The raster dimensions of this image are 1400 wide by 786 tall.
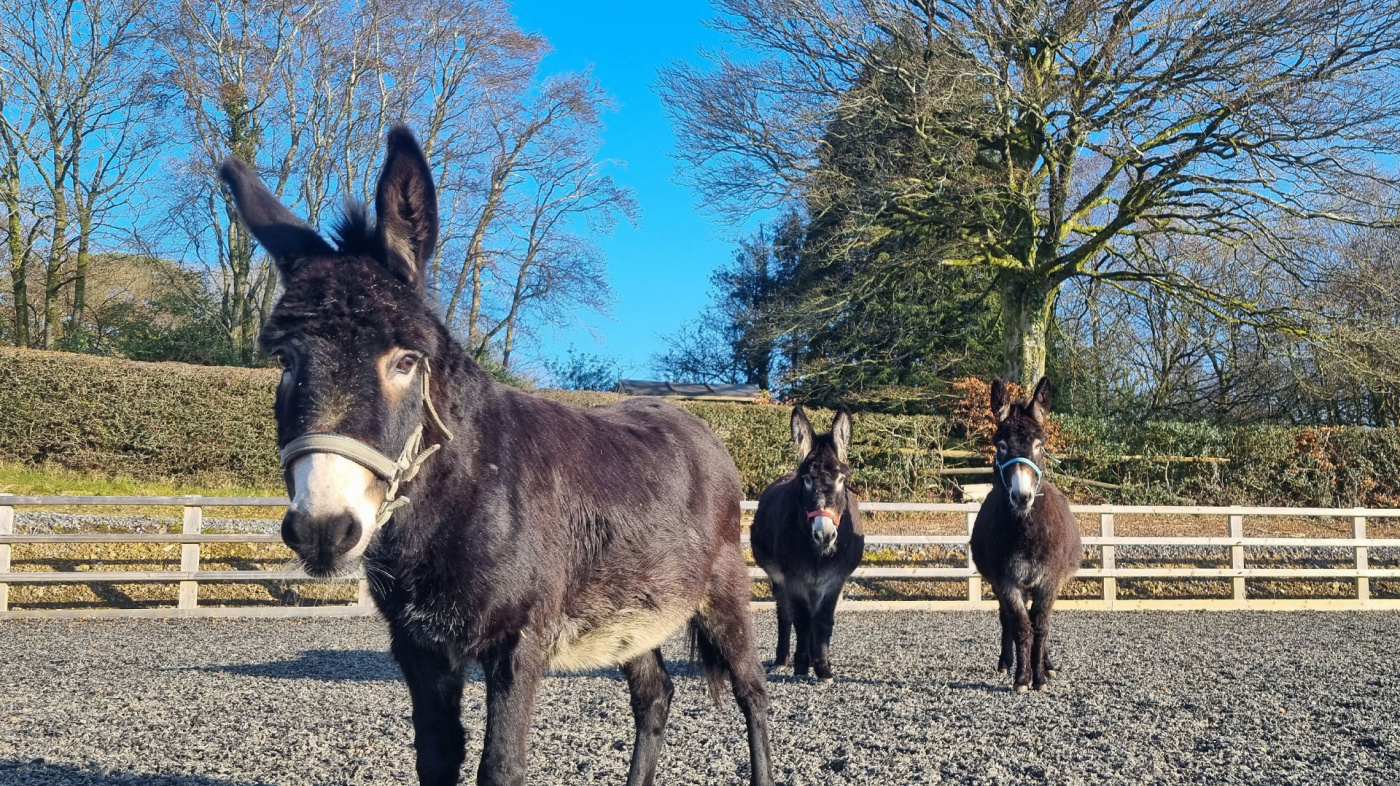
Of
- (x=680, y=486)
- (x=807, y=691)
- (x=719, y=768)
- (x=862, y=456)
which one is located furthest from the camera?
(x=862, y=456)

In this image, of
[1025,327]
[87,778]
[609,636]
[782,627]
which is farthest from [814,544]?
[1025,327]

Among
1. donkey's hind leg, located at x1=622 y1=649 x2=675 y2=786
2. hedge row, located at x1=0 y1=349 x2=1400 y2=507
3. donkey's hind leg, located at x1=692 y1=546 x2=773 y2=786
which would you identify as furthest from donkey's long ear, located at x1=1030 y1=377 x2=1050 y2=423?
hedge row, located at x1=0 y1=349 x2=1400 y2=507

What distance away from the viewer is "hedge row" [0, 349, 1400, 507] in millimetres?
15219

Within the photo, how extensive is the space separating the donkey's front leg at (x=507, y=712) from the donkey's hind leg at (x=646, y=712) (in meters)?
1.32

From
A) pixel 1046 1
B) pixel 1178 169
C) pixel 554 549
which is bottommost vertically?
pixel 554 549

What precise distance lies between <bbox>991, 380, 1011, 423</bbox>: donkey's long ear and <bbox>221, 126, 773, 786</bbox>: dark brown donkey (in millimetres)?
4725

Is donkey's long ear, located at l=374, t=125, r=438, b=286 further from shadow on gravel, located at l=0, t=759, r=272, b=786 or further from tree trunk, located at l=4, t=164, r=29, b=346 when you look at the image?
tree trunk, located at l=4, t=164, r=29, b=346

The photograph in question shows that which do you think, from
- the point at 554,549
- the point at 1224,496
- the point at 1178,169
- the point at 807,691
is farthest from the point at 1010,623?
the point at 1224,496

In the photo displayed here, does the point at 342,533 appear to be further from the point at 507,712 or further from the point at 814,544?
the point at 814,544

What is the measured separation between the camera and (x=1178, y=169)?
1784 cm

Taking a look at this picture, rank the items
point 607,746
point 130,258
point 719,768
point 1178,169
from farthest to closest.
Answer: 1. point 130,258
2. point 1178,169
3. point 607,746
4. point 719,768

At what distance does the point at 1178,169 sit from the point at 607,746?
56.1 ft

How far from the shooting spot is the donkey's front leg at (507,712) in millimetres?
2742

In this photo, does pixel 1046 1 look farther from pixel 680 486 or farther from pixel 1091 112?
pixel 680 486
